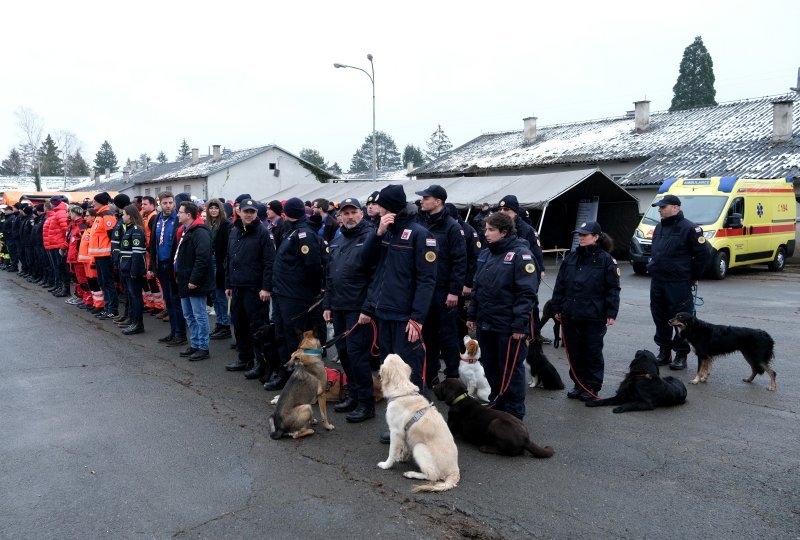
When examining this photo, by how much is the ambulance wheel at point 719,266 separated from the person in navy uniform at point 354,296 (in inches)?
516

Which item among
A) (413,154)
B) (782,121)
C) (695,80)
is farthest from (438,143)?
(782,121)

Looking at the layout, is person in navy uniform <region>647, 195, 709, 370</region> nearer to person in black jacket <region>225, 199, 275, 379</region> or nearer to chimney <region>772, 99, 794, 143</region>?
person in black jacket <region>225, 199, 275, 379</region>

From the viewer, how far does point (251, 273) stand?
675cm

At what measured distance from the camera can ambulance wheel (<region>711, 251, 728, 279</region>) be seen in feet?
50.8

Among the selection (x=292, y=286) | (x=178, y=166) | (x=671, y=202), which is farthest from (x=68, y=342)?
(x=178, y=166)

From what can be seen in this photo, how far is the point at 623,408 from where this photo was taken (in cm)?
556

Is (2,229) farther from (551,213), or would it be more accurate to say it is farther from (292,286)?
(551,213)

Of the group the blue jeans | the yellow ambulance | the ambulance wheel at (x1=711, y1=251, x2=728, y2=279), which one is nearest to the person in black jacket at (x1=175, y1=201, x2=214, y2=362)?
the blue jeans

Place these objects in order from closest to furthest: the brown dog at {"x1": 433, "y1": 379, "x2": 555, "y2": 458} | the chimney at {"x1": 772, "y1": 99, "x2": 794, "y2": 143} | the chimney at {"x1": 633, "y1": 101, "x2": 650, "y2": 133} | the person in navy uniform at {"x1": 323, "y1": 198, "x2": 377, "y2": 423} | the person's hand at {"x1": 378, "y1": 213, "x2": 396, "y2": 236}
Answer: the brown dog at {"x1": 433, "y1": 379, "x2": 555, "y2": 458}, the person's hand at {"x1": 378, "y1": 213, "x2": 396, "y2": 236}, the person in navy uniform at {"x1": 323, "y1": 198, "x2": 377, "y2": 423}, the chimney at {"x1": 772, "y1": 99, "x2": 794, "y2": 143}, the chimney at {"x1": 633, "y1": 101, "x2": 650, "y2": 133}

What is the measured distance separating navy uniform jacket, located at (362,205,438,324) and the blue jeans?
11.5ft

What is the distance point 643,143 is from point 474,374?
87.3 feet

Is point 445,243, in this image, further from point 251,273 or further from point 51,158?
point 51,158

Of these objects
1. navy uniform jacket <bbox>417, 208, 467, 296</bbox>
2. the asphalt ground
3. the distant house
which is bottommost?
the asphalt ground

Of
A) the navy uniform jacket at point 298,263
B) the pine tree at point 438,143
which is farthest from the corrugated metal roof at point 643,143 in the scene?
the pine tree at point 438,143
